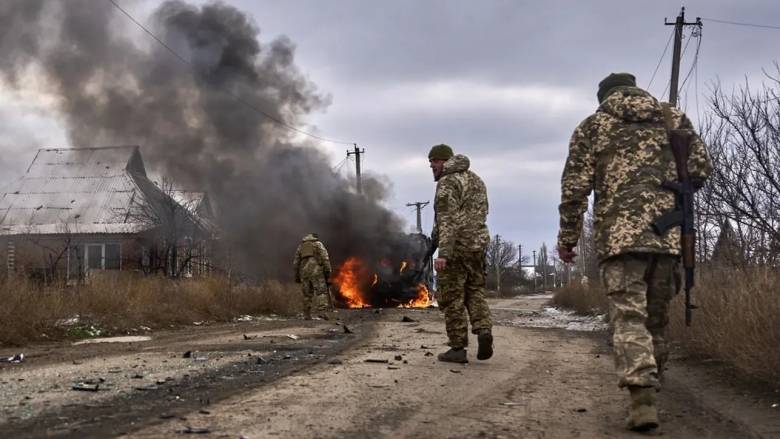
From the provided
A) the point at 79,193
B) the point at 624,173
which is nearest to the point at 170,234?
the point at 79,193

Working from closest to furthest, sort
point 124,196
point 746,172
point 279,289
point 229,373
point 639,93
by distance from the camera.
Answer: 1. point 639,93
2. point 229,373
3. point 746,172
4. point 279,289
5. point 124,196

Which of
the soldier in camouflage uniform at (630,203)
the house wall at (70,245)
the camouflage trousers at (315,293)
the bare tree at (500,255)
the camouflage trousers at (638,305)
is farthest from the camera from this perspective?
the bare tree at (500,255)

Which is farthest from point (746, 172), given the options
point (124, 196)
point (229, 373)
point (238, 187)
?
point (124, 196)

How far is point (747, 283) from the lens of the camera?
662 centimetres

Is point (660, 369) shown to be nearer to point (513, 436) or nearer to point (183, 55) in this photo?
point (513, 436)

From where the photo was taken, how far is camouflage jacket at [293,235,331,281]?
1468 cm

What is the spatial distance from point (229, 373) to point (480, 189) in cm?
285

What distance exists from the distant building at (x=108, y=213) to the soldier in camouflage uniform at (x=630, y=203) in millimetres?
20422

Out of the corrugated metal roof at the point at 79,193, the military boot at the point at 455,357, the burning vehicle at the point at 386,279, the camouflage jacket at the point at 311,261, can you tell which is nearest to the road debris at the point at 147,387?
the military boot at the point at 455,357

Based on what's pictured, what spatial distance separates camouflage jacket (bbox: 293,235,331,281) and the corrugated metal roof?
16098 millimetres

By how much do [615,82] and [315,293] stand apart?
10.7 m

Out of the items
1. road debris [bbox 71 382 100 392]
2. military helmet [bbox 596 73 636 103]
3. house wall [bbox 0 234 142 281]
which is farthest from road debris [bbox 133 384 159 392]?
house wall [bbox 0 234 142 281]

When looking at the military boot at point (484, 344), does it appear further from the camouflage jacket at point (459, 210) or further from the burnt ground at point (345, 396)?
the camouflage jacket at point (459, 210)

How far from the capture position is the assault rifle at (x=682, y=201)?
4141mm
